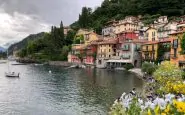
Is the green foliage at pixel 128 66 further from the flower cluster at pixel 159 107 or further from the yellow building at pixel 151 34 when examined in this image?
the flower cluster at pixel 159 107

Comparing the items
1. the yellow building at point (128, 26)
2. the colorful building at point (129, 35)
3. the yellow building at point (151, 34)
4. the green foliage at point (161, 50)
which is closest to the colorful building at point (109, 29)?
the yellow building at point (128, 26)

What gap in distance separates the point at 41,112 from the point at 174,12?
9954 cm

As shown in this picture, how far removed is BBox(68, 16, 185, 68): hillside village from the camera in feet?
283

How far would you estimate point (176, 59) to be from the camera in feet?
218

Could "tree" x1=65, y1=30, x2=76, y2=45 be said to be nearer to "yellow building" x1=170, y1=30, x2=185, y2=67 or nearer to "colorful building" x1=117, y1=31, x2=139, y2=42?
"colorful building" x1=117, y1=31, x2=139, y2=42

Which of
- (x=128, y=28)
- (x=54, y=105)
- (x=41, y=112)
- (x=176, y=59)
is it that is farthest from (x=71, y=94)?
(x=128, y=28)

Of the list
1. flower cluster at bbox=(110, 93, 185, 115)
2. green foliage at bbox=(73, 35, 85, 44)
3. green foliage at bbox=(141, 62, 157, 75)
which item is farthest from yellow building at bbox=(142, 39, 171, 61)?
flower cluster at bbox=(110, 93, 185, 115)

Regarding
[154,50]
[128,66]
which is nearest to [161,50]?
[154,50]

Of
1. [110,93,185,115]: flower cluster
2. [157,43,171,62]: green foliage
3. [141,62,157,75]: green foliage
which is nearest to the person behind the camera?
[110,93,185,115]: flower cluster

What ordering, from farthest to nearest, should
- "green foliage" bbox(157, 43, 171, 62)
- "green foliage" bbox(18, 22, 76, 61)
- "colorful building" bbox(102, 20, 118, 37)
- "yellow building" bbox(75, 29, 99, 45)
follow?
"green foliage" bbox(18, 22, 76, 61), "colorful building" bbox(102, 20, 118, 37), "yellow building" bbox(75, 29, 99, 45), "green foliage" bbox(157, 43, 171, 62)

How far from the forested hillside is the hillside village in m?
7.29

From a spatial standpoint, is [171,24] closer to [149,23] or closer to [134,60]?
[134,60]

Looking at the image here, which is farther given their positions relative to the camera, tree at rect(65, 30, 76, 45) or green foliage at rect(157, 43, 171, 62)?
tree at rect(65, 30, 76, 45)

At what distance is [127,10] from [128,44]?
4269 cm
